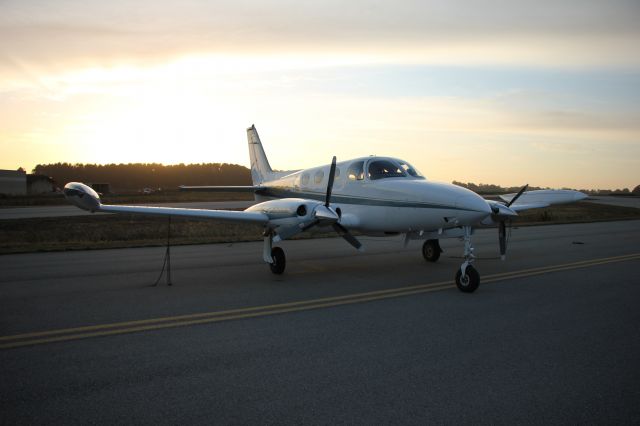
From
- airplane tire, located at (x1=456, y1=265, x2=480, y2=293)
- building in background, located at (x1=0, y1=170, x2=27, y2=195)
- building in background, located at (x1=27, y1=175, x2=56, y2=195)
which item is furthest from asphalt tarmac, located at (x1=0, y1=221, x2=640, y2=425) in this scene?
building in background, located at (x1=27, y1=175, x2=56, y2=195)

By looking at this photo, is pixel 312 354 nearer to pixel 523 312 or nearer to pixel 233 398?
pixel 233 398

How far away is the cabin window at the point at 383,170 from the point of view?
39.7 feet

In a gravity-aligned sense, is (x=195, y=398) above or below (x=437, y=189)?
below

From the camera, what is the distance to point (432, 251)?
14391 mm

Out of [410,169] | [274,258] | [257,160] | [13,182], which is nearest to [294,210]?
[274,258]

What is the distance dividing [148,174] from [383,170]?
151388 millimetres

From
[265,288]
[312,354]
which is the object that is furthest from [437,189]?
[312,354]

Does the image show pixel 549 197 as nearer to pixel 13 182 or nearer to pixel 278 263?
pixel 278 263

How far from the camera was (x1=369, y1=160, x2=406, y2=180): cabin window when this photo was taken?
12102 mm

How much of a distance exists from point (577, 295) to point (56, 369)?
9239mm

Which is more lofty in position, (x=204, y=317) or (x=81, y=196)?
(x=81, y=196)

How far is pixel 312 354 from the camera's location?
5734 millimetres

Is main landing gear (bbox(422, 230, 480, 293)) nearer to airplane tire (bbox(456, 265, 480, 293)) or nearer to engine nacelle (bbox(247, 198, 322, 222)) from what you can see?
airplane tire (bbox(456, 265, 480, 293))

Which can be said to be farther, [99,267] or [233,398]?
[99,267]
